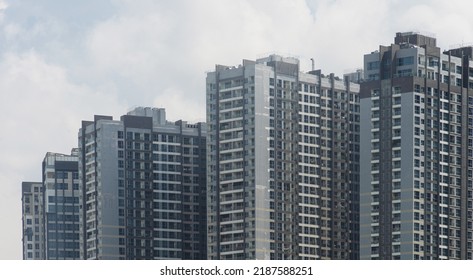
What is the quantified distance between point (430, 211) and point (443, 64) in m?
9.65

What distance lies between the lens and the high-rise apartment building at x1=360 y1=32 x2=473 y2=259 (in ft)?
245

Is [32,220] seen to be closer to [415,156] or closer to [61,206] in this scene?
[61,206]

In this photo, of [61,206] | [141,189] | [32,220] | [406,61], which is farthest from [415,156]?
[32,220]

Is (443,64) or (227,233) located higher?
(443,64)

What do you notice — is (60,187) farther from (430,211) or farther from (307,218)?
(430,211)

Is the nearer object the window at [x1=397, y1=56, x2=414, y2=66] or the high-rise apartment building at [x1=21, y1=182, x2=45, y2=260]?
the window at [x1=397, y1=56, x2=414, y2=66]

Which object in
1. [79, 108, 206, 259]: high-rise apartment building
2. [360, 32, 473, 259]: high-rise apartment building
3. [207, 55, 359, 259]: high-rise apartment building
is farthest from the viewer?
[79, 108, 206, 259]: high-rise apartment building

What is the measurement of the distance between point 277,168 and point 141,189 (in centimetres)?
988

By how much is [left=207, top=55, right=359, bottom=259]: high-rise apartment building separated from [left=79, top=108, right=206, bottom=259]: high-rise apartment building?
5.20 meters

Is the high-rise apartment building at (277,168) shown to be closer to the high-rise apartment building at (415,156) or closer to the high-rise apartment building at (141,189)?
the high-rise apartment building at (415,156)

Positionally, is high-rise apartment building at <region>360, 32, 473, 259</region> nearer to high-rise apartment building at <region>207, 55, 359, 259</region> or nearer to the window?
the window

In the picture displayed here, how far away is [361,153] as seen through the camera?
77.8m

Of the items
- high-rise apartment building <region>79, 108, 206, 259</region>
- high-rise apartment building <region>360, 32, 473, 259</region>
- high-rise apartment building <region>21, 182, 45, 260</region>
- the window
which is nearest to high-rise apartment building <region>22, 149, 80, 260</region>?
high-rise apartment building <region>21, 182, 45, 260</region>
